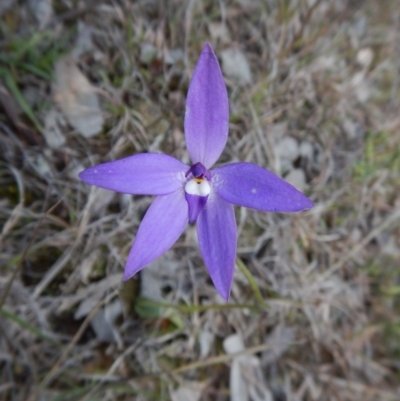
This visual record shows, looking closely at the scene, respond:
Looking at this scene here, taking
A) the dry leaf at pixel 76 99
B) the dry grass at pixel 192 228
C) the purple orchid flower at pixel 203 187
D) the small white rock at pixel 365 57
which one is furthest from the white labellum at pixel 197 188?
the small white rock at pixel 365 57

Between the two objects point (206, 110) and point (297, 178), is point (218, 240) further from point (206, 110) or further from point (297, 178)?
point (297, 178)

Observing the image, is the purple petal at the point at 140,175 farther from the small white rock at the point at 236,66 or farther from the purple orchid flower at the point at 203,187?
the small white rock at the point at 236,66

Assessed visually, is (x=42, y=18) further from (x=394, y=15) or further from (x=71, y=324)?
(x=394, y=15)

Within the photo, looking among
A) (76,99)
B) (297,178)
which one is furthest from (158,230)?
(297,178)

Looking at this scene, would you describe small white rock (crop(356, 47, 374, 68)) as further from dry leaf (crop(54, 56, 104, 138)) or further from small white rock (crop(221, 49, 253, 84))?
dry leaf (crop(54, 56, 104, 138))

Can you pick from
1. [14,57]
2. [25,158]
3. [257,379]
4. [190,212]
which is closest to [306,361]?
[257,379]

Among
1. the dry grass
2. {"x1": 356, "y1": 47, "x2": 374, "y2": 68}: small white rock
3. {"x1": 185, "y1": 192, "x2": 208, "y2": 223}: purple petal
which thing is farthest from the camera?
{"x1": 356, "y1": 47, "x2": 374, "y2": 68}: small white rock

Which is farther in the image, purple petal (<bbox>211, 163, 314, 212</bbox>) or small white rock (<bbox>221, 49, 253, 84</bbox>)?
small white rock (<bbox>221, 49, 253, 84</bbox>)

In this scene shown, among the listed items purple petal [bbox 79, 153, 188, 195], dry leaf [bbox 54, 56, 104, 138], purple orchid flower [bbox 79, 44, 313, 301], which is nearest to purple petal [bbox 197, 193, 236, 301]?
purple orchid flower [bbox 79, 44, 313, 301]
